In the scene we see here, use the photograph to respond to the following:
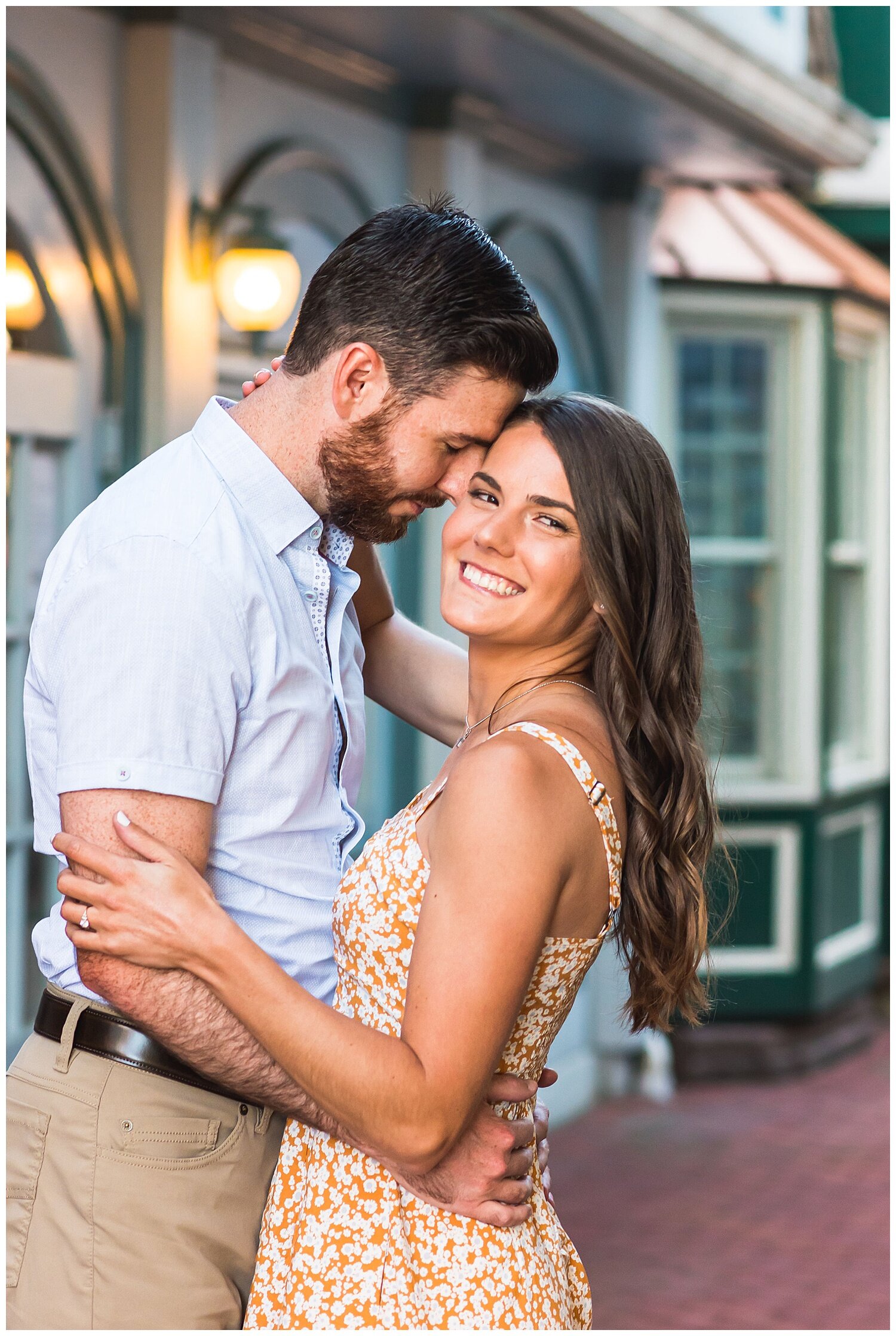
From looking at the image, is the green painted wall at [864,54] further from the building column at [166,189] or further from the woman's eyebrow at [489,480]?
the woman's eyebrow at [489,480]

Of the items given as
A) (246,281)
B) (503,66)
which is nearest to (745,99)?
(503,66)

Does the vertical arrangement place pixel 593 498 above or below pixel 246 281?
below

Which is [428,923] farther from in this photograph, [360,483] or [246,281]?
[246,281]

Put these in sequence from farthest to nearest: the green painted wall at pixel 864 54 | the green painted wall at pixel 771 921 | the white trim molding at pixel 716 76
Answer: the green painted wall at pixel 864 54 < the green painted wall at pixel 771 921 < the white trim molding at pixel 716 76

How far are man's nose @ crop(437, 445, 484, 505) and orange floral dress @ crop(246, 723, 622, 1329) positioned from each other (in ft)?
1.45

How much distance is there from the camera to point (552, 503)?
2.30 m

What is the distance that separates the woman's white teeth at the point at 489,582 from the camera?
7.70 feet

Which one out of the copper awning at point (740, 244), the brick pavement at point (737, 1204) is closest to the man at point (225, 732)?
the brick pavement at point (737, 1204)

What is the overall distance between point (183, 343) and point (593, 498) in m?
2.38

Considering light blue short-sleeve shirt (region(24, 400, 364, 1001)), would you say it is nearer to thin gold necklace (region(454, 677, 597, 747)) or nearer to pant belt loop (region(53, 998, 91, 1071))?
pant belt loop (region(53, 998, 91, 1071))

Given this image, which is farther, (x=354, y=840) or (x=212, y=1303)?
(x=354, y=840)

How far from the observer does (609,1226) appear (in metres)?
5.74

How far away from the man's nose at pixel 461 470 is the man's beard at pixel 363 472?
44mm

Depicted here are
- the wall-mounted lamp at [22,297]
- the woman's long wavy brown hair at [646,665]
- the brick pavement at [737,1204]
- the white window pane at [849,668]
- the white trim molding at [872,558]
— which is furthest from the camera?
the white window pane at [849,668]
